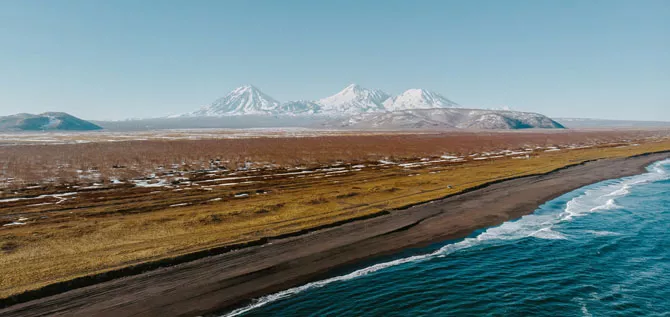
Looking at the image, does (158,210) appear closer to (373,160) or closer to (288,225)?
(288,225)

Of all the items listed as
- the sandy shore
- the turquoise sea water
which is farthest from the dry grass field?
the turquoise sea water

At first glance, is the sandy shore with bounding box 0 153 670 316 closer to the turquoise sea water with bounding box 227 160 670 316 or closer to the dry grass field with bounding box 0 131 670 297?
the turquoise sea water with bounding box 227 160 670 316

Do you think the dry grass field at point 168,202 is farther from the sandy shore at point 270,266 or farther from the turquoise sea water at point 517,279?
the turquoise sea water at point 517,279

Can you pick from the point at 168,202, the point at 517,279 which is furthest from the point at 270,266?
the point at 168,202

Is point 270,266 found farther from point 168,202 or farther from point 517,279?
point 168,202

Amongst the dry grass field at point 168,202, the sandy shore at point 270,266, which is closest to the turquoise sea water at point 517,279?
the sandy shore at point 270,266
